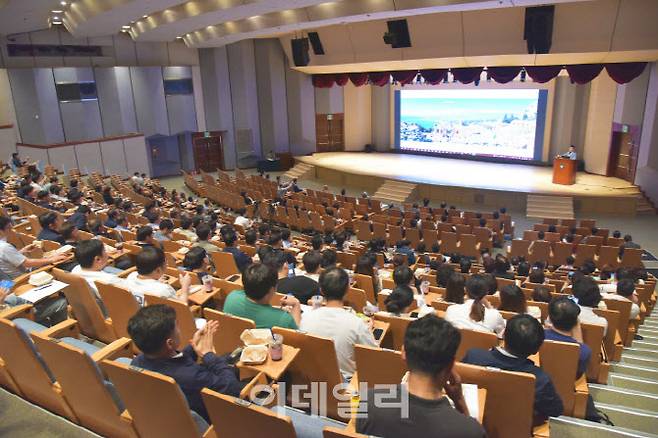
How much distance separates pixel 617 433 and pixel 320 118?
20.1 meters

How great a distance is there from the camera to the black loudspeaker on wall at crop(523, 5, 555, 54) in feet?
39.3

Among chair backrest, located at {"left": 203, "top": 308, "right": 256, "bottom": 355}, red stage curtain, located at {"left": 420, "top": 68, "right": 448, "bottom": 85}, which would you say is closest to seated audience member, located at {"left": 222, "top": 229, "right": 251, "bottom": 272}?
chair backrest, located at {"left": 203, "top": 308, "right": 256, "bottom": 355}

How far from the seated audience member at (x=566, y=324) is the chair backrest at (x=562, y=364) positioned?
0.61 ft

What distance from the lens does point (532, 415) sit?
258 centimetres

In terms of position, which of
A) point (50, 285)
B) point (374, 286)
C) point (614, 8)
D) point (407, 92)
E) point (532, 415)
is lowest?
point (374, 286)

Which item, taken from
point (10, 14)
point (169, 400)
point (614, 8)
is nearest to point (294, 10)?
point (10, 14)

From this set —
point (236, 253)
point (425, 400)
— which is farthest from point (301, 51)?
point (425, 400)

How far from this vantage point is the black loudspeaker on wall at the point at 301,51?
17.6 metres

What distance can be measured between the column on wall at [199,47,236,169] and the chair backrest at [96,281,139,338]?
18.1m

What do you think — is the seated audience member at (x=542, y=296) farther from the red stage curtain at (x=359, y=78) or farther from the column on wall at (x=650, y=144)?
the red stage curtain at (x=359, y=78)

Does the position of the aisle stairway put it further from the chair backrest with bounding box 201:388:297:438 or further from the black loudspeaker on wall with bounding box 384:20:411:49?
the black loudspeaker on wall with bounding box 384:20:411:49

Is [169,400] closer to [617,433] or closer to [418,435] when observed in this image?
[418,435]

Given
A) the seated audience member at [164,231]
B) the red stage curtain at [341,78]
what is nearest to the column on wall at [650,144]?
the red stage curtain at [341,78]

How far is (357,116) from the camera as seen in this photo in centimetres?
2227
